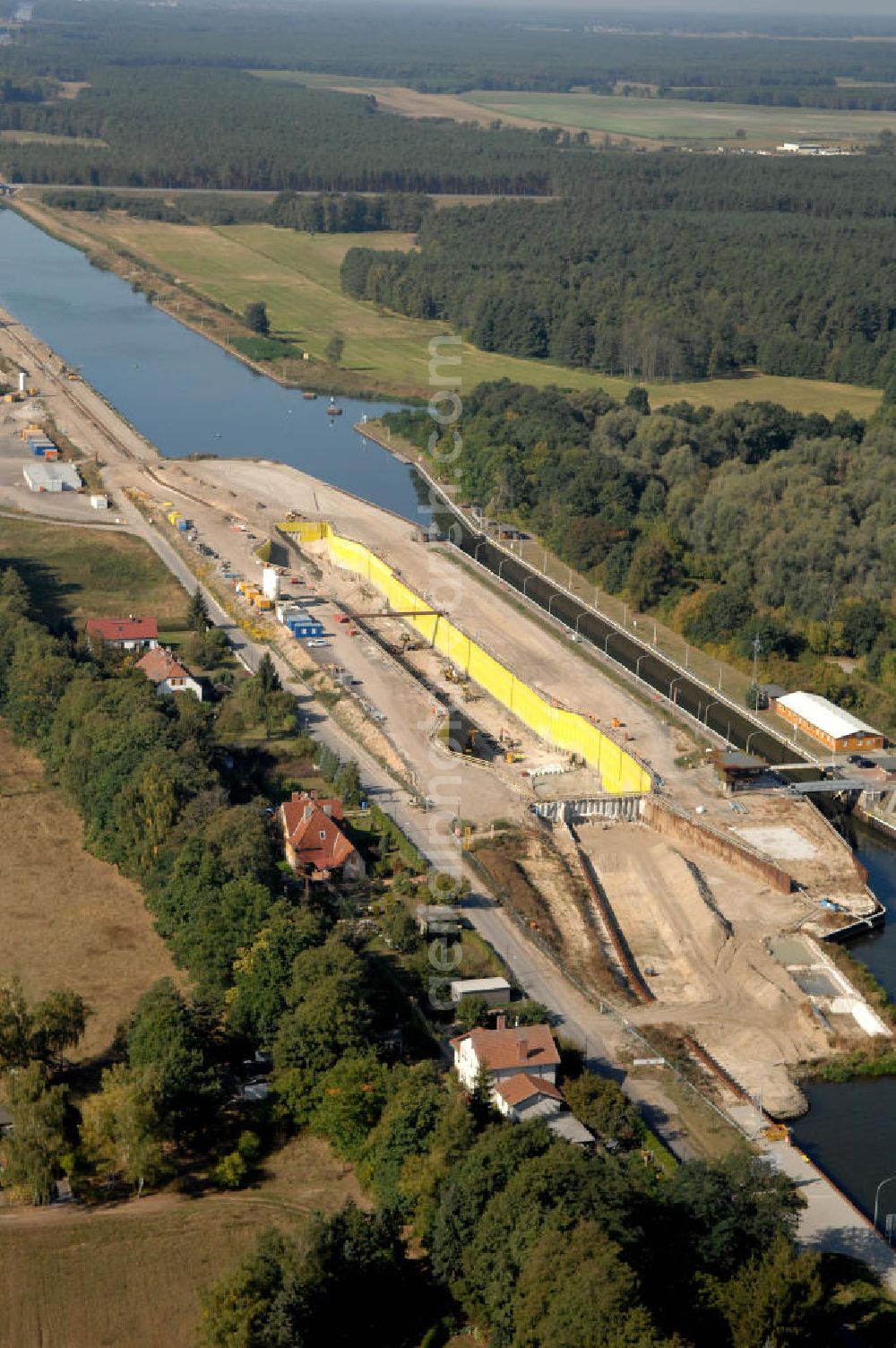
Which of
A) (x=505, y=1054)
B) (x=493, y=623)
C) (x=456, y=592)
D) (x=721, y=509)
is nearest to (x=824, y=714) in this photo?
(x=493, y=623)

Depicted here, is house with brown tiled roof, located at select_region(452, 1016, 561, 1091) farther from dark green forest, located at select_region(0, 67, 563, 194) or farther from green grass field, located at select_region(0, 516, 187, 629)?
dark green forest, located at select_region(0, 67, 563, 194)

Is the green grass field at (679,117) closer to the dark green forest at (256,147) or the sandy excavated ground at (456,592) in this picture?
the dark green forest at (256,147)

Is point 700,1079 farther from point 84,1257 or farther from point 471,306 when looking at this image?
point 471,306

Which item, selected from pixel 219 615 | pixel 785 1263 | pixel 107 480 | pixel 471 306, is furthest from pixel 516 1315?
pixel 471 306

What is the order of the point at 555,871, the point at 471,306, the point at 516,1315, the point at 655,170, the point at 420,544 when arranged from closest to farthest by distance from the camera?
the point at 516,1315
the point at 555,871
the point at 420,544
the point at 471,306
the point at 655,170

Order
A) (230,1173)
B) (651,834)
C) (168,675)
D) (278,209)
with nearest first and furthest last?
(230,1173)
(651,834)
(168,675)
(278,209)

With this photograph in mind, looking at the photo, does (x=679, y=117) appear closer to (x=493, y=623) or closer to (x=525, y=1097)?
(x=493, y=623)
